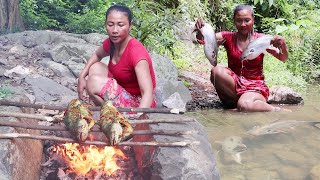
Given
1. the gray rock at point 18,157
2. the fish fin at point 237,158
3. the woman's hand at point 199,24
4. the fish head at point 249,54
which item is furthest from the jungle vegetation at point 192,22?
the gray rock at point 18,157

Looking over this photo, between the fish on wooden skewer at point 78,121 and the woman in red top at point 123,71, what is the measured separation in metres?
0.72

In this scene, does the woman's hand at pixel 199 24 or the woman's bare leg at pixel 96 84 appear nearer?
the woman's bare leg at pixel 96 84

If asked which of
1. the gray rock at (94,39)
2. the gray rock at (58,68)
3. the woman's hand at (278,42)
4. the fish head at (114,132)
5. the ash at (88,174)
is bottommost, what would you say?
the ash at (88,174)

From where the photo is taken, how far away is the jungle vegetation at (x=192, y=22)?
7.10m

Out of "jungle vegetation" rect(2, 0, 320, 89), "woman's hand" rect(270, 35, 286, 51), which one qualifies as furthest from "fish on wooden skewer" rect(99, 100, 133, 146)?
"jungle vegetation" rect(2, 0, 320, 89)

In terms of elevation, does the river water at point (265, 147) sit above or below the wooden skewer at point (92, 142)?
below

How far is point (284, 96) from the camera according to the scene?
591cm

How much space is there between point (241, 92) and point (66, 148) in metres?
2.90

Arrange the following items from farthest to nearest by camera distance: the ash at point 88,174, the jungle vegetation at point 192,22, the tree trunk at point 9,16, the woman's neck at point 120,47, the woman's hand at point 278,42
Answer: the tree trunk at point 9,16 → the jungle vegetation at point 192,22 → the woman's hand at point 278,42 → the woman's neck at point 120,47 → the ash at point 88,174

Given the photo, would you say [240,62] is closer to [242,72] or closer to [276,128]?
[242,72]

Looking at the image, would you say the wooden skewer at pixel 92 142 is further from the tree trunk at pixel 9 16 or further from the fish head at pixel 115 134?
the tree trunk at pixel 9 16

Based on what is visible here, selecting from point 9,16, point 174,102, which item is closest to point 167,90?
point 174,102

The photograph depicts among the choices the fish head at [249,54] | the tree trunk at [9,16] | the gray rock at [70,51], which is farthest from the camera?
the tree trunk at [9,16]

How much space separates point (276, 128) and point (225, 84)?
1.15 m
